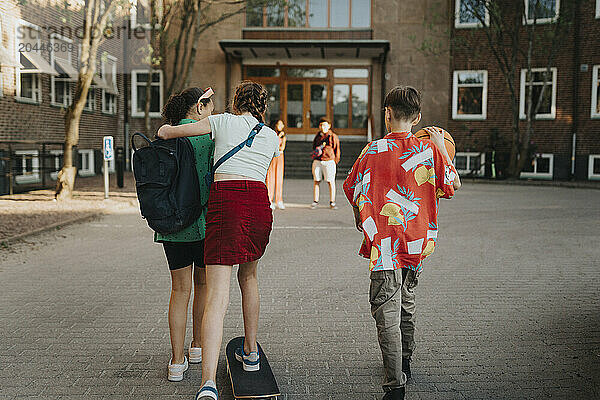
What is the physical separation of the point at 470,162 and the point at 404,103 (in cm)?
2537

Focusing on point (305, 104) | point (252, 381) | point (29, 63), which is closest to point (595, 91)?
point (305, 104)

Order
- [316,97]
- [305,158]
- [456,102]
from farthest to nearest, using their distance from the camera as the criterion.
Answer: [316,97] < [456,102] < [305,158]

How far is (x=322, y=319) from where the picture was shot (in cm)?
593

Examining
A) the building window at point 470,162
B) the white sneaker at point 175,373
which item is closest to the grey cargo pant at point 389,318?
the white sneaker at point 175,373

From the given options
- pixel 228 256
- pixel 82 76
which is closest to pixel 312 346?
pixel 228 256

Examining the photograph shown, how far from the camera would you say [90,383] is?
4.32m

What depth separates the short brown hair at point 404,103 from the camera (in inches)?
160

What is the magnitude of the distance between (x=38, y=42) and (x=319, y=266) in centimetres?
1609

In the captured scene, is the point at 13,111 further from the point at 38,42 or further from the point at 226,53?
the point at 226,53

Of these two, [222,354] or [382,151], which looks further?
[222,354]

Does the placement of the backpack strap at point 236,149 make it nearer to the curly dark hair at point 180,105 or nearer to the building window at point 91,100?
the curly dark hair at point 180,105

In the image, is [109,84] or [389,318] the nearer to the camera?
[389,318]

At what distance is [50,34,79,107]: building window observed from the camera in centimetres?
2217

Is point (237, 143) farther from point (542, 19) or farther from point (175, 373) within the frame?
point (542, 19)
